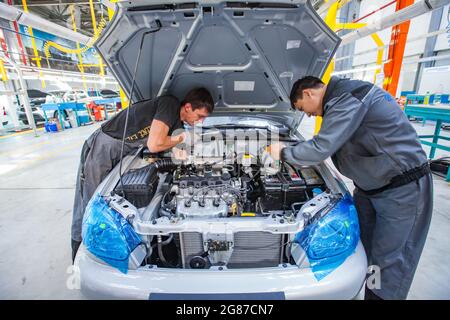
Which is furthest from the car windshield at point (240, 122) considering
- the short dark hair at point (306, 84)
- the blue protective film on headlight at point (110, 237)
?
the blue protective film on headlight at point (110, 237)

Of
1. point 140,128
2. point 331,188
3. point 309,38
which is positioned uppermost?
point 309,38

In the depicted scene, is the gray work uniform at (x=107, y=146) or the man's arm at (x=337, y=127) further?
the gray work uniform at (x=107, y=146)

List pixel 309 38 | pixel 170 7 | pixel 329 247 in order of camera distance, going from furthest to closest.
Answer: pixel 309 38
pixel 170 7
pixel 329 247

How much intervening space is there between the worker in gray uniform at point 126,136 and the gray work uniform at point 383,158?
0.75 meters

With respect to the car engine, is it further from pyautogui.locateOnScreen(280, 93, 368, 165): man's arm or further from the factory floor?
the factory floor

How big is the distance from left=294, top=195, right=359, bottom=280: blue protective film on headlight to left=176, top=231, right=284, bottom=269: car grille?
0.43 feet

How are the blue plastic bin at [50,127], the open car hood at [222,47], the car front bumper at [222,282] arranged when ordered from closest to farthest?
the car front bumper at [222,282]
the open car hood at [222,47]
the blue plastic bin at [50,127]

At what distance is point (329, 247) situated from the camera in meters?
1.07

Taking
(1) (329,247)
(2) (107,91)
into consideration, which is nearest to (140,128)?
(1) (329,247)

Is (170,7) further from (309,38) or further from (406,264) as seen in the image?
(406,264)

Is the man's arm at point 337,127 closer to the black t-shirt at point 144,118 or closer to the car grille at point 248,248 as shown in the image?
the car grille at point 248,248

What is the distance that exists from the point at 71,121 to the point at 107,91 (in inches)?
297

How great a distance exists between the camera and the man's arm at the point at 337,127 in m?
1.13

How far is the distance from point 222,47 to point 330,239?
130cm
